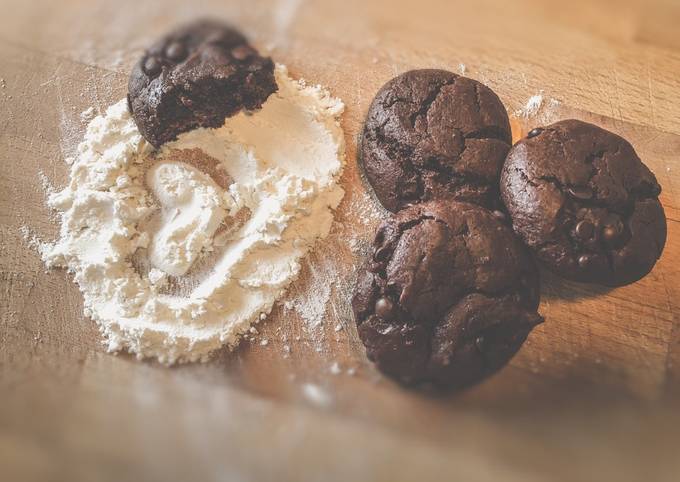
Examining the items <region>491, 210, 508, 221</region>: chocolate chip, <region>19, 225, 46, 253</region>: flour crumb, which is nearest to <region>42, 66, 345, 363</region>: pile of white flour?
<region>19, 225, 46, 253</region>: flour crumb

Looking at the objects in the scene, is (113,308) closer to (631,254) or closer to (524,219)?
(524,219)

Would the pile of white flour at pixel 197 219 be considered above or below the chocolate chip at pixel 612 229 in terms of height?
below

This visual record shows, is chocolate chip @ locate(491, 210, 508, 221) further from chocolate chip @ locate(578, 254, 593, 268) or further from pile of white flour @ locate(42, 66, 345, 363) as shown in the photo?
pile of white flour @ locate(42, 66, 345, 363)

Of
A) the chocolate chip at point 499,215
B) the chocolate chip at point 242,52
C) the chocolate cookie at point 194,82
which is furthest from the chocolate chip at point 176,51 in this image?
the chocolate chip at point 499,215

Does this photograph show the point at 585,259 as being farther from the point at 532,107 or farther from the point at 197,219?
the point at 197,219

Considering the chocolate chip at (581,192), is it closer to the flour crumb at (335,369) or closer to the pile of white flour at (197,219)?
the pile of white flour at (197,219)
